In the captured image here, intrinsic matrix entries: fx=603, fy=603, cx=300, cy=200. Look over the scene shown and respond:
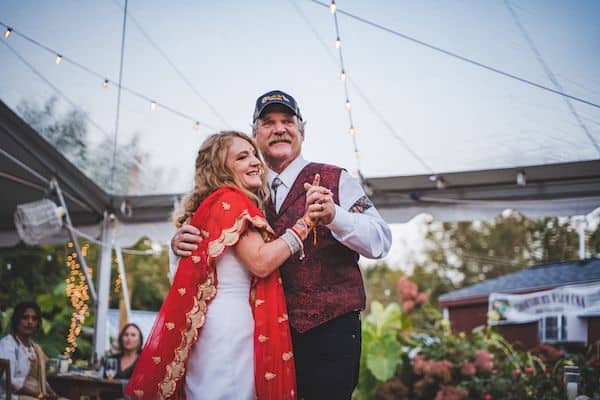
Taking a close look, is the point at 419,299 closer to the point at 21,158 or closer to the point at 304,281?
the point at 21,158

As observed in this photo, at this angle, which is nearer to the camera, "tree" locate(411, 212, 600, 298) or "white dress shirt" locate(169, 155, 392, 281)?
"white dress shirt" locate(169, 155, 392, 281)

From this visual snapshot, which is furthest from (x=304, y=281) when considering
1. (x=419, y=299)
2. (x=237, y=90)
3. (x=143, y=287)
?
(x=143, y=287)

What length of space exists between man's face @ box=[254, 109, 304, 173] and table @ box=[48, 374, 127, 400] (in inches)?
110

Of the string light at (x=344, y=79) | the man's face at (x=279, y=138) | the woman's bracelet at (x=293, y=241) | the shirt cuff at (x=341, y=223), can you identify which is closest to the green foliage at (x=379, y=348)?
the string light at (x=344, y=79)

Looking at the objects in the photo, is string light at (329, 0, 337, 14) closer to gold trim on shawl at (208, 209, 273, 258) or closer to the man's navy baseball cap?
the man's navy baseball cap

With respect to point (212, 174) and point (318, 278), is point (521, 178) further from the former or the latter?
point (212, 174)

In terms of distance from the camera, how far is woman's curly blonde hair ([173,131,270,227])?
1973mm

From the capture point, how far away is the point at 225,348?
1.75 metres

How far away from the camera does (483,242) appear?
20859mm

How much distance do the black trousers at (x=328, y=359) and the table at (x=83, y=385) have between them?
9.27 ft

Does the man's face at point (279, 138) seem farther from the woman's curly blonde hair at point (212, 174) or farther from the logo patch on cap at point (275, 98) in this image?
the woman's curly blonde hair at point (212, 174)

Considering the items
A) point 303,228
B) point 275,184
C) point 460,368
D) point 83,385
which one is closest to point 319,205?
point 303,228

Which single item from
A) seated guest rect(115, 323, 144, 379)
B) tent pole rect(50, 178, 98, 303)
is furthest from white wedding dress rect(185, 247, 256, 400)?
tent pole rect(50, 178, 98, 303)

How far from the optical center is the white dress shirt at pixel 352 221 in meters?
1.88
